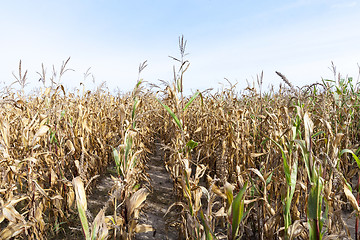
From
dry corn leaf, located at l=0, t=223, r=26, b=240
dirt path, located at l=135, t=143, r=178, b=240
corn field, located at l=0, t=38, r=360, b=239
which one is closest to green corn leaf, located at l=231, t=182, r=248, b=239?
corn field, located at l=0, t=38, r=360, b=239

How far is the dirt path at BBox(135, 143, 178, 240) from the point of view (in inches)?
87.1

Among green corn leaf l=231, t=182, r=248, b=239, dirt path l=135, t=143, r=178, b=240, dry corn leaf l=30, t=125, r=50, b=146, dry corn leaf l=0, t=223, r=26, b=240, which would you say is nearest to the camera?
green corn leaf l=231, t=182, r=248, b=239

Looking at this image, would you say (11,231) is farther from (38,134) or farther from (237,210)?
(237,210)

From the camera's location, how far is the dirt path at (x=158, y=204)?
221 centimetres

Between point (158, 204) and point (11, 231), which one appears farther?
point (158, 204)

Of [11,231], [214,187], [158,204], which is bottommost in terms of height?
[158,204]

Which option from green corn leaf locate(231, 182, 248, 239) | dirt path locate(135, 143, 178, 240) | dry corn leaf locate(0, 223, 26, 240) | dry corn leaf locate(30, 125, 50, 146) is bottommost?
dirt path locate(135, 143, 178, 240)

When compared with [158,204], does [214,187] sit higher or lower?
higher

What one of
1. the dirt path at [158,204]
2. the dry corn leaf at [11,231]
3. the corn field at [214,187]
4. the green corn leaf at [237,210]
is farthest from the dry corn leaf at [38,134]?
the green corn leaf at [237,210]

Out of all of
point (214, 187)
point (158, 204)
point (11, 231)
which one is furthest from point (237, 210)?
point (158, 204)

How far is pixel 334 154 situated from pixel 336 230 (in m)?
0.61

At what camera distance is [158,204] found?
2.82 metres

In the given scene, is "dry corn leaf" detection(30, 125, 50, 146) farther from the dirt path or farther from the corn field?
the dirt path

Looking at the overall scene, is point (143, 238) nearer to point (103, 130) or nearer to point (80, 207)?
point (80, 207)
